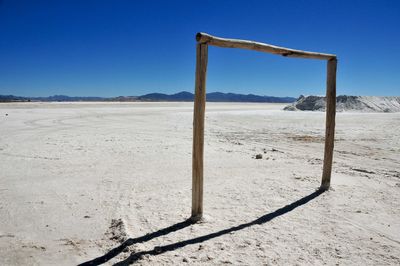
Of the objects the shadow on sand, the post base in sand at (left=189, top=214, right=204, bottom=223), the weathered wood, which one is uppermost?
the weathered wood

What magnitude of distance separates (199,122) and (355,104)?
3535 centimetres

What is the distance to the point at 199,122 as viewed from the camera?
420 cm

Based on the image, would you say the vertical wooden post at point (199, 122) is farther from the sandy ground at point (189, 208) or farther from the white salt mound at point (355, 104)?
the white salt mound at point (355, 104)

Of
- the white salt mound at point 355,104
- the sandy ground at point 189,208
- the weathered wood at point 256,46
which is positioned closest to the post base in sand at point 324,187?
the sandy ground at point 189,208

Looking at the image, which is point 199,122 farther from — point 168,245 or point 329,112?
point 329,112

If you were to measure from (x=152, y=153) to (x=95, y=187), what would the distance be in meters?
3.46

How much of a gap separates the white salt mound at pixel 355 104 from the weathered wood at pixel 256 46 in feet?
103

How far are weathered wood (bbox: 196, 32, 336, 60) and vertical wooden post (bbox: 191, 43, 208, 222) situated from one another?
0.35ft

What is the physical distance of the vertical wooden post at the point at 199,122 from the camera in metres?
4.09

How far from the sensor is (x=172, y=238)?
391cm

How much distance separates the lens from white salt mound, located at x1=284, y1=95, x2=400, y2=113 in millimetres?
34531

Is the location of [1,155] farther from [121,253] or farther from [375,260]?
[375,260]

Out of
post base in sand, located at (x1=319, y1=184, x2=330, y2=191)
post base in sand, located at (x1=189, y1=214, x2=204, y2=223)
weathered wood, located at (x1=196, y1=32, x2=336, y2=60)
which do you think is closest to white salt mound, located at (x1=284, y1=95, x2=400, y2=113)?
post base in sand, located at (x1=319, y1=184, x2=330, y2=191)

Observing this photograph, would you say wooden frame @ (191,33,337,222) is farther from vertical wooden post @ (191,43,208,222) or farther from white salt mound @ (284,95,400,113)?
white salt mound @ (284,95,400,113)
